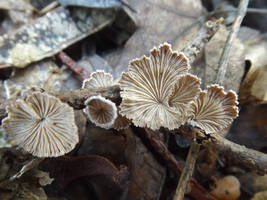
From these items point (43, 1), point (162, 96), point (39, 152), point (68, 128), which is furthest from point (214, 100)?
point (43, 1)

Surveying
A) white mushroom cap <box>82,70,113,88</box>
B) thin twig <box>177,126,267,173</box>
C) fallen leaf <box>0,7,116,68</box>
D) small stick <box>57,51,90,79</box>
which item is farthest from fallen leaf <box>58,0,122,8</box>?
thin twig <box>177,126,267,173</box>

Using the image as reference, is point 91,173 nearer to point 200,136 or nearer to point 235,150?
point 200,136

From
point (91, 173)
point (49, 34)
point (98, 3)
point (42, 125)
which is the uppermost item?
point (98, 3)

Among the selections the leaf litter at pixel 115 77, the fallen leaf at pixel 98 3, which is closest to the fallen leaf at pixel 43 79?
the leaf litter at pixel 115 77

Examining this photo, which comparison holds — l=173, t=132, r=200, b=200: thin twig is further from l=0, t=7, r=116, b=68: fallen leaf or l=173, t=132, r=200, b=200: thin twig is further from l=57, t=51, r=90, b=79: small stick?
l=0, t=7, r=116, b=68: fallen leaf

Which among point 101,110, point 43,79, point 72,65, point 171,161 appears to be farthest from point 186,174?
point 43,79

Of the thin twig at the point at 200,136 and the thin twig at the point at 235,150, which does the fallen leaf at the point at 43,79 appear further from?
the thin twig at the point at 235,150
